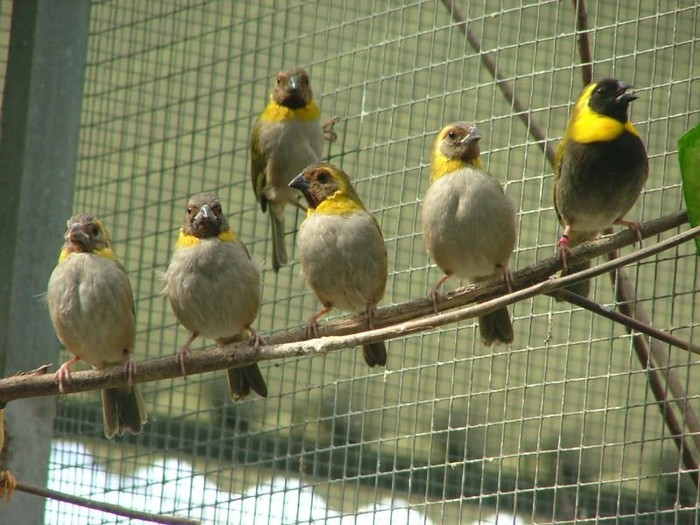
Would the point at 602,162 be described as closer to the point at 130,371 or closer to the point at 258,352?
the point at 258,352

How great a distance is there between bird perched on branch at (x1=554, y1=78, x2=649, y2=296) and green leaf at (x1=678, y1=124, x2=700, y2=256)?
3.78 ft

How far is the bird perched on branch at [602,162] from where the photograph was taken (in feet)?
15.5

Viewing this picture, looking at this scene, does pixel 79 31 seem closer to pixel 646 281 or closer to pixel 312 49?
pixel 312 49

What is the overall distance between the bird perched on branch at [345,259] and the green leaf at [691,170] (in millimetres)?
1733

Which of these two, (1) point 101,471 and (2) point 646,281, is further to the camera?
(2) point 646,281

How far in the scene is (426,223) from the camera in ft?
15.9

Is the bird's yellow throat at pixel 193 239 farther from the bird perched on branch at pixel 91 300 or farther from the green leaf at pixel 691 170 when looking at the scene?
the green leaf at pixel 691 170

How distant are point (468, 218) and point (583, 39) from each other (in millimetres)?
970

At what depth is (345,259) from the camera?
16.1 ft

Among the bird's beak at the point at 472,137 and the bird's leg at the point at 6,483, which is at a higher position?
the bird's beak at the point at 472,137

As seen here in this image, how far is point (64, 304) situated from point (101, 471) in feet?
6.07

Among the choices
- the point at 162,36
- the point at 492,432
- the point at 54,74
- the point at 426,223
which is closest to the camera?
the point at 426,223

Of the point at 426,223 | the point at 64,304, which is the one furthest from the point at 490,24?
the point at 64,304

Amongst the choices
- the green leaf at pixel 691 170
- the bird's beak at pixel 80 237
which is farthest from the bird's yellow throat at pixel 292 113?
the green leaf at pixel 691 170
